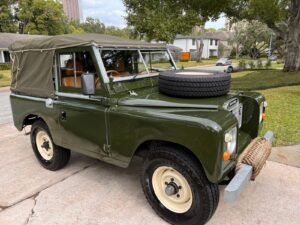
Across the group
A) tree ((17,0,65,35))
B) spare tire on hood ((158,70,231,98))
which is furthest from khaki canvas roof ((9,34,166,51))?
tree ((17,0,65,35))

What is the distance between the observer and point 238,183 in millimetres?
2623

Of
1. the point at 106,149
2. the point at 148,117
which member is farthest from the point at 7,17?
the point at 148,117

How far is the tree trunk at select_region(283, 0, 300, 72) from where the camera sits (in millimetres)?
14352

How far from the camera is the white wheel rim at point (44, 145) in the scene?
4484mm

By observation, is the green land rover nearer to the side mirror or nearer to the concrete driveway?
the side mirror

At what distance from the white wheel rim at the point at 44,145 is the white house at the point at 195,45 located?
1992 inches

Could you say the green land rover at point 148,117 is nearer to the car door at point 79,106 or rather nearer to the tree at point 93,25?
the car door at point 79,106

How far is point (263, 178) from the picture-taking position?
3.96 m

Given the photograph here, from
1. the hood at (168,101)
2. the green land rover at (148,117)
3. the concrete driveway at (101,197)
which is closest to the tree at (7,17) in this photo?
the green land rover at (148,117)

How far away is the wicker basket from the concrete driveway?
1.96ft

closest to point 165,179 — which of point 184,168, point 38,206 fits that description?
point 184,168

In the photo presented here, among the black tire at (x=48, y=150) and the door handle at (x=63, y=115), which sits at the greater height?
the door handle at (x=63, y=115)

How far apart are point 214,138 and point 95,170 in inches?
103

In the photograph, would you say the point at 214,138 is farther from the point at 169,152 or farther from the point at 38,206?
the point at 38,206
